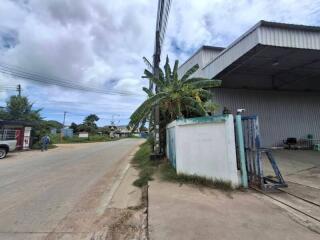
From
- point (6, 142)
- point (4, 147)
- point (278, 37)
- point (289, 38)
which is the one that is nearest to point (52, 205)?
point (278, 37)

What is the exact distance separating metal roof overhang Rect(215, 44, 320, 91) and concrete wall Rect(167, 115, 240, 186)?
17.2 ft

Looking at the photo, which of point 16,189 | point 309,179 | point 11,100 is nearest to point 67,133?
point 11,100

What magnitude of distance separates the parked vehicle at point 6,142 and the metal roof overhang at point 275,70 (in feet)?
52.8

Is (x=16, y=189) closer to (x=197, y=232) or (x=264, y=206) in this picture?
(x=197, y=232)

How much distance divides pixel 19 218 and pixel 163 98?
7.27 meters

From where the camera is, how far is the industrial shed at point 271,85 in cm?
1260

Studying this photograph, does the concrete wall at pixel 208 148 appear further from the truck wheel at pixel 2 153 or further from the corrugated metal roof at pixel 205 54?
the truck wheel at pixel 2 153

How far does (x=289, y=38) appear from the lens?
33.6ft

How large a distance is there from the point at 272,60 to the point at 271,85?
15.2 feet

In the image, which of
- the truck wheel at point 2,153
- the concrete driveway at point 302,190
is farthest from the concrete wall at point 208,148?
the truck wheel at point 2,153

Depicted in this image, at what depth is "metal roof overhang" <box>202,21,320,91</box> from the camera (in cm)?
1002

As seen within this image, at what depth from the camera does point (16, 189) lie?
24.6ft

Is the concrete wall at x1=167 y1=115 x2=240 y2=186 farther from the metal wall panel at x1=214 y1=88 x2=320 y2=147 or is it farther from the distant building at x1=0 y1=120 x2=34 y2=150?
the distant building at x1=0 y1=120 x2=34 y2=150

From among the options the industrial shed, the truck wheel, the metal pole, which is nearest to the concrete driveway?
the metal pole
